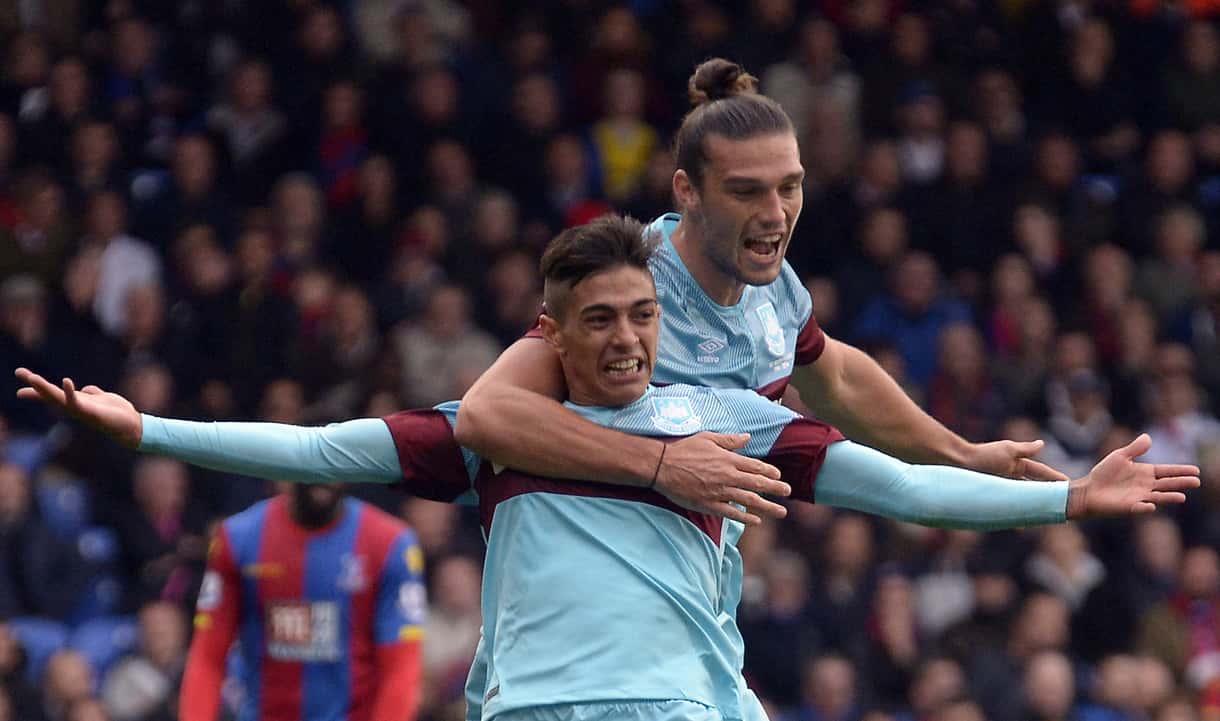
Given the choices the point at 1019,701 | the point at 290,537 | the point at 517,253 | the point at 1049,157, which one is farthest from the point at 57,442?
the point at 1049,157

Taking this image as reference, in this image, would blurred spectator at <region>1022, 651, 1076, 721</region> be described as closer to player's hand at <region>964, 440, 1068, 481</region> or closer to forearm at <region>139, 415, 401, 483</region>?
player's hand at <region>964, 440, 1068, 481</region>

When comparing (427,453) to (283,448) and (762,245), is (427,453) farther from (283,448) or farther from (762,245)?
(762,245)

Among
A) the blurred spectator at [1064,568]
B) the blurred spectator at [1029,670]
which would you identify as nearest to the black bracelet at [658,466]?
the blurred spectator at [1029,670]

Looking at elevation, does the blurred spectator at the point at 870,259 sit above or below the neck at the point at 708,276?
above

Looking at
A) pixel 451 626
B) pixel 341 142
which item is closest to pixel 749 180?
pixel 451 626

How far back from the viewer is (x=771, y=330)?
18.1 feet

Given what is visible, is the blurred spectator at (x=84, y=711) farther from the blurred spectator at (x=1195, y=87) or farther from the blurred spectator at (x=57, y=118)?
the blurred spectator at (x=1195, y=87)

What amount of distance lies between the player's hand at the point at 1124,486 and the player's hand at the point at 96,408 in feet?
6.64

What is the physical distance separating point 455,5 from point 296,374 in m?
2.81

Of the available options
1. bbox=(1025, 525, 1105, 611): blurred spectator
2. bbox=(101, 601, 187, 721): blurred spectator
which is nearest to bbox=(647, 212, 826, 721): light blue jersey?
bbox=(101, 601, 187, 721): blurred spectator

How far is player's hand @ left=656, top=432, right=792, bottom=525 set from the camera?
4.82m

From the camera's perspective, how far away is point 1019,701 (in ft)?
34.2

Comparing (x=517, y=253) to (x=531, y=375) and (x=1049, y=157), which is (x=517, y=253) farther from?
(x=531, y=375)

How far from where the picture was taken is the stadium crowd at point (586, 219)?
10.2 meters
